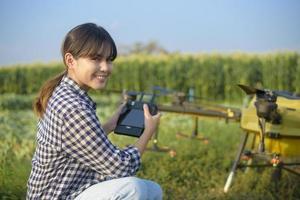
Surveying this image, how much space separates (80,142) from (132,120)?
1.89ft

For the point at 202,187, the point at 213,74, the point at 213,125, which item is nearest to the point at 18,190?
the point at 202,187

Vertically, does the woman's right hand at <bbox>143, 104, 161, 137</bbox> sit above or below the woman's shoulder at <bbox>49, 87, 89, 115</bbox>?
below

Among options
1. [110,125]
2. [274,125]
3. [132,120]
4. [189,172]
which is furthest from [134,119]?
[189,172]

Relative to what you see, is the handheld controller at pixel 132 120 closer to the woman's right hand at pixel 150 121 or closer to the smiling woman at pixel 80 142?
the woman's right hand at pixel 150 121

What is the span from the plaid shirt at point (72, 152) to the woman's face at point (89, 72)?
1.7 inches

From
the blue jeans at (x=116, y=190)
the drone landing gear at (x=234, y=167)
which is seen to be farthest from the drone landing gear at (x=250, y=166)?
the blue jeans at (x=116, y=190)

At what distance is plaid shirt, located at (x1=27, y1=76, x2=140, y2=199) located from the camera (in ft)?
6.56

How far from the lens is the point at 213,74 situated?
62.0 feet

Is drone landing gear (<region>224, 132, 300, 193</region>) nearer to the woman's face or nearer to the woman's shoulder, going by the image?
the woman's face

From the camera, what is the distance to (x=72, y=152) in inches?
79.9

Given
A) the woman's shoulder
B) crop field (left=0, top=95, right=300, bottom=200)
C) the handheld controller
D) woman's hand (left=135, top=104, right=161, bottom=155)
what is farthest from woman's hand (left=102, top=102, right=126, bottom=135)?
crop field (left=0, top=95, right=300, bottom=200)

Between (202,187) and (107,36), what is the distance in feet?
8.74

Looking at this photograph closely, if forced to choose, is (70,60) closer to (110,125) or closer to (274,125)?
(110,125)

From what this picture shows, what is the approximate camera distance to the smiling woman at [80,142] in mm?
2006
